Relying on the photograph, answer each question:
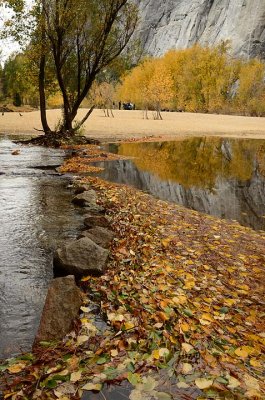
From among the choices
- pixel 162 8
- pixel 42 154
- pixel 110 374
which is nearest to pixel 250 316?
pixel 110 374

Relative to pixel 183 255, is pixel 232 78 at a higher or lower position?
higher

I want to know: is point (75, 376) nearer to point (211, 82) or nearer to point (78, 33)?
point (78, 33)

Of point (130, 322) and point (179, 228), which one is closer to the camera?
point (130, 322)

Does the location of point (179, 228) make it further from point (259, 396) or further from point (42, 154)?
point (42, 154)

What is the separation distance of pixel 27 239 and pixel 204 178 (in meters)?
9.93

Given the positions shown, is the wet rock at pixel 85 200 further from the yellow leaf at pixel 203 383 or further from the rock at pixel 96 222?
the yellow leaf at pixel 203 383

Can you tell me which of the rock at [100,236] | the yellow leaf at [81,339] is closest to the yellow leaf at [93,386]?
the yellow leaf at [81,339]

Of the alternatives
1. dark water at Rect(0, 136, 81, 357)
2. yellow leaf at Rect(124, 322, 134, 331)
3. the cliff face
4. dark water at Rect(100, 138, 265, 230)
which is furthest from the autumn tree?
the cliff face

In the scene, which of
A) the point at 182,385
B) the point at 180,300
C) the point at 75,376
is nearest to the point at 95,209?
the point at 180,300

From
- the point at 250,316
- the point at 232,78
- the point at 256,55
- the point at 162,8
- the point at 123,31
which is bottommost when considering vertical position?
the point at 250,316

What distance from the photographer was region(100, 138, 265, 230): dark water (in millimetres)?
10711

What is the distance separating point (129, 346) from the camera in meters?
3.96

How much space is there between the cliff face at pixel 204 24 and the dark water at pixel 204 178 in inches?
3842

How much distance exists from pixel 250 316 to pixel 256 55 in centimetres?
11454
